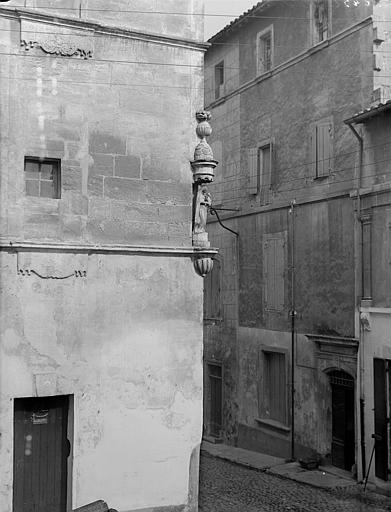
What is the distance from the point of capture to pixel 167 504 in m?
11.6

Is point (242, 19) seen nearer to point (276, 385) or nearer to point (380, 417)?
point (276, 385)

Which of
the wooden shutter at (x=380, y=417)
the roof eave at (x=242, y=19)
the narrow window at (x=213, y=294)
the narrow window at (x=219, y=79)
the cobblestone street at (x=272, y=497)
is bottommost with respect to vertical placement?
the cobblestone street at (x=272, y=497)

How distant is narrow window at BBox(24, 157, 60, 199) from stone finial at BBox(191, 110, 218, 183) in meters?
2.27

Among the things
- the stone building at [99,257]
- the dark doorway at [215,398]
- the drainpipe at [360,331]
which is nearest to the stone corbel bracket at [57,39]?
the stone building at [99,257]

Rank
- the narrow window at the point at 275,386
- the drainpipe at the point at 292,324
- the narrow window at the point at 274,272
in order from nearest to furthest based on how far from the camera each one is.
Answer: the drainpipe at the point at 292,324, the narrow window at the point at 275,386, the narrow window at the point at 274,272

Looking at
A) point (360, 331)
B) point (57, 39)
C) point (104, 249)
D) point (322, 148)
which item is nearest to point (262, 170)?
point (322, 148)

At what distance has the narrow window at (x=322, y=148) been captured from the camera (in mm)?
17750

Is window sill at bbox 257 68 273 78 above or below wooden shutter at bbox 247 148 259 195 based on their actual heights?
above

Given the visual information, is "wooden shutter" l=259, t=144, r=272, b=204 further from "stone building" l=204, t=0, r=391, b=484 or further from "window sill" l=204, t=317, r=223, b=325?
"window sill" l=204, t=317, r=223, b=325

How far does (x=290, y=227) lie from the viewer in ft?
62.8

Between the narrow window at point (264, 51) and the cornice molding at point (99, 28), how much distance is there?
8.79m

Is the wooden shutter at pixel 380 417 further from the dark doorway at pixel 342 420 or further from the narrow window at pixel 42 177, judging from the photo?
the narrow window at pixel 42 177

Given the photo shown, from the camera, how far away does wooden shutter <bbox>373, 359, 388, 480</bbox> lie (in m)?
15.4

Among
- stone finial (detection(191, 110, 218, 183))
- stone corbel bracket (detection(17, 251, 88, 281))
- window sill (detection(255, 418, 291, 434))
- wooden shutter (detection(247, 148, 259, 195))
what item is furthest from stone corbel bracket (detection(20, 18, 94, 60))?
window sill (detection(255, 418, 291, 434))
